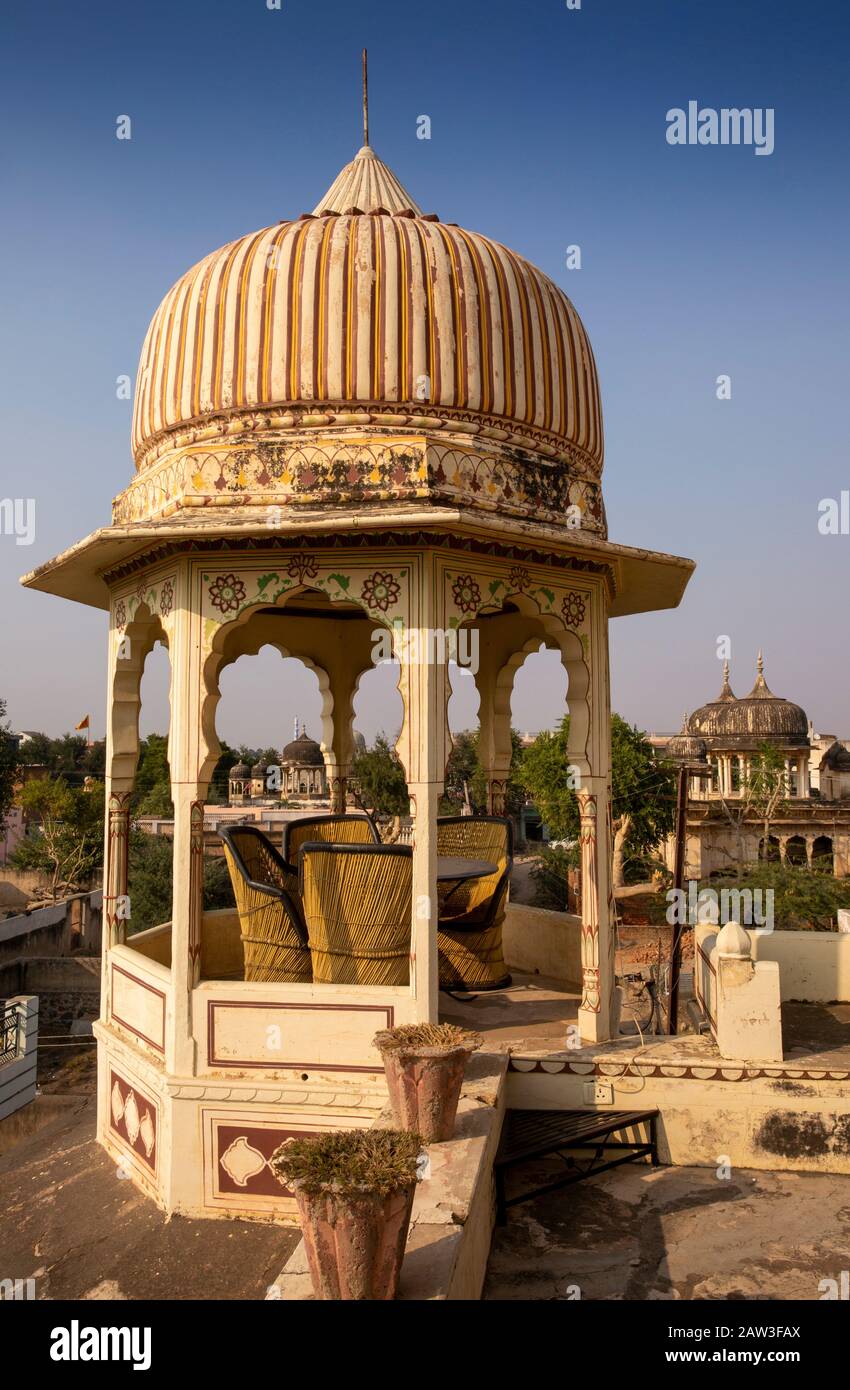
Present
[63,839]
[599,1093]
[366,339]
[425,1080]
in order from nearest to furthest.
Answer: [425,1080], [599,1093], [366,339], [63,839]

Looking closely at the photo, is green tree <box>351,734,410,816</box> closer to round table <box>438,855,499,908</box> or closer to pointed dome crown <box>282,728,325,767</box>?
pointed dome crown <box>282,728,325,767</box>

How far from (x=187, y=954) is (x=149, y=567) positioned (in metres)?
2.70

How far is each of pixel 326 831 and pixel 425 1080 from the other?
4.27m

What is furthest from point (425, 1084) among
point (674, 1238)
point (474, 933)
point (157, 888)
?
point (157, 888)

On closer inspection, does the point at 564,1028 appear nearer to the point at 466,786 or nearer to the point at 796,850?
the point at 796,850

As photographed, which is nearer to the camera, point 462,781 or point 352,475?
point 352,475

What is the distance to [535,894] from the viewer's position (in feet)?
115

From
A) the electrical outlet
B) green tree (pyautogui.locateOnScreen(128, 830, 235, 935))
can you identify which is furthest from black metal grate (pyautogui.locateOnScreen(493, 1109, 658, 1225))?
green tree (pyautogui.locateOnScreen(128, 830, 235, 935))

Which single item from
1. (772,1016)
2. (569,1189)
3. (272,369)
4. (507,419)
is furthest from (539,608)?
(569,1189)

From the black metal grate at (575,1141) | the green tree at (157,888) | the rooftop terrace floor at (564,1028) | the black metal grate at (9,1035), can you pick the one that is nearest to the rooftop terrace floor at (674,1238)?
the black metal grate at (575,1141)

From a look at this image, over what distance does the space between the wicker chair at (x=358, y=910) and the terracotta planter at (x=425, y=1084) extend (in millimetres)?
1524

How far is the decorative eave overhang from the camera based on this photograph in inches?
227

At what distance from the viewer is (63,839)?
101ft
